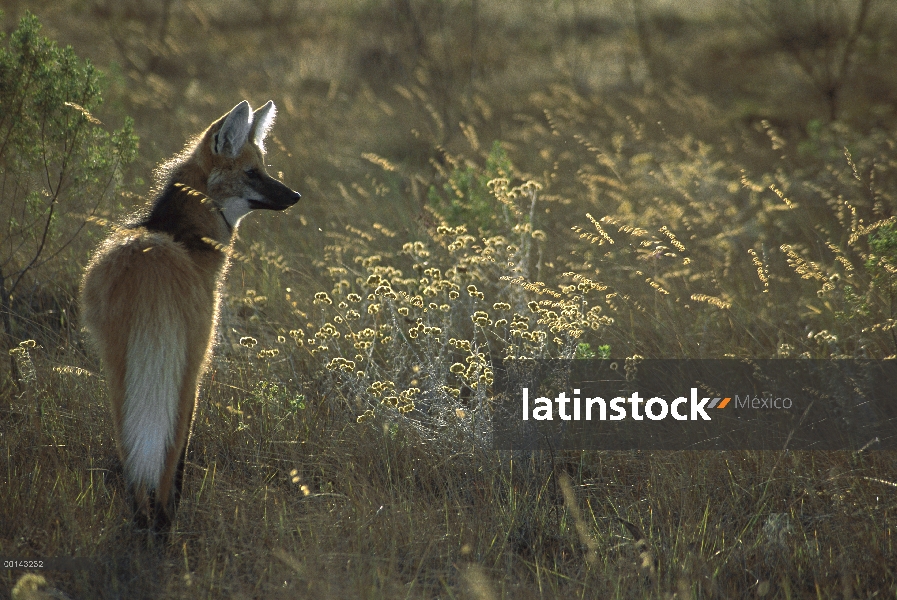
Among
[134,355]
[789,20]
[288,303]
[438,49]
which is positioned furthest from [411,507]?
[789,20]

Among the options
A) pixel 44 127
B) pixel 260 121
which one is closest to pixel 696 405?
pixel 260 121

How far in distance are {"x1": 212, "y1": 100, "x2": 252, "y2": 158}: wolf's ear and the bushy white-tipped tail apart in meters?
0.97

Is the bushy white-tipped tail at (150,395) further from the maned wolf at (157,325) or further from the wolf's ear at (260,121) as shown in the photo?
the wolf's ear at (260,121)

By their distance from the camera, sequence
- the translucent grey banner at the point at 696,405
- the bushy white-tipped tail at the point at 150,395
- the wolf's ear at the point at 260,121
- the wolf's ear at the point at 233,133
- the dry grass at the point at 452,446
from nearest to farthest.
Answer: the bushy white-tipped tail at the point at 150,395, the dry grass at the point at 452,446, the wolf's ear at the point at 233,133, the translucent grey banner at the point at 696,405, the wolf's ear at the point at 260,121

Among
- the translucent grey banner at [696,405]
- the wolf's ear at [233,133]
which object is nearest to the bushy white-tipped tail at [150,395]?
the wolf's ear at [233,133]

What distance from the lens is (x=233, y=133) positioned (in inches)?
120

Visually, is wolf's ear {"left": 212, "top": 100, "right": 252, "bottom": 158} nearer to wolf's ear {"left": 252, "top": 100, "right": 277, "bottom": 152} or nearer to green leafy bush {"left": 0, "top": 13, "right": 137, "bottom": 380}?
wolf's ear {"left": 252, "top": 100, "right": 277, "bottom": 152}

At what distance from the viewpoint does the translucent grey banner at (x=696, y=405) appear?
10.3ft

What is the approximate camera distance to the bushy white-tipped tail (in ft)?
7.46

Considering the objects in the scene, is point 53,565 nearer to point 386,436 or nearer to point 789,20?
point 386,436

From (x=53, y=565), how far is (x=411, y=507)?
118cm

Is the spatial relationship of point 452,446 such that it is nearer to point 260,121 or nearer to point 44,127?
point 260,121

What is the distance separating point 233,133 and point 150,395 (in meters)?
1.21

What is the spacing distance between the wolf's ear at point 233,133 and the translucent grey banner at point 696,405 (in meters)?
1.43
